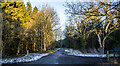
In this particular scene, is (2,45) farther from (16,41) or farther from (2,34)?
(16,41)

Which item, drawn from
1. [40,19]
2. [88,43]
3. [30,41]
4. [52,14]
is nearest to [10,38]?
[40,19]

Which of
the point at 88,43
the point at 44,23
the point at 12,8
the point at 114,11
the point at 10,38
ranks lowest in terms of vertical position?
the point at 88,43

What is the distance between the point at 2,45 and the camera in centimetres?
1639

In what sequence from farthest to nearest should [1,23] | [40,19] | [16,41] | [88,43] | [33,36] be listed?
[33,36], [88,43], [40,19], [16,41], [1,23]

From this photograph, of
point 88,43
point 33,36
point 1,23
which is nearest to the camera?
point 1,23

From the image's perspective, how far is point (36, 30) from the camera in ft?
96.8

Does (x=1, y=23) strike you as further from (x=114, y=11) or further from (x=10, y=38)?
(x=114, y=11)

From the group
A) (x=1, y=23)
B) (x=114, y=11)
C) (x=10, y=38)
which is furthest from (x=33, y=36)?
(x=114, y=11)

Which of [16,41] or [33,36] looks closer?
[16,41]

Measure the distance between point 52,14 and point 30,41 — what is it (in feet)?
31.3

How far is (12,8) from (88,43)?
19.5 metres

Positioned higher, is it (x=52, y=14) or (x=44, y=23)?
(x=52, y=14)

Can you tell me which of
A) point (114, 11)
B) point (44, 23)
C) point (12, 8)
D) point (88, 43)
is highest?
point (12, 8)

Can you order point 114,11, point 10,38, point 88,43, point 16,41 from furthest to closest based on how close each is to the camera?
point 88,43, point 16,41, point 10,38, point 114,11
